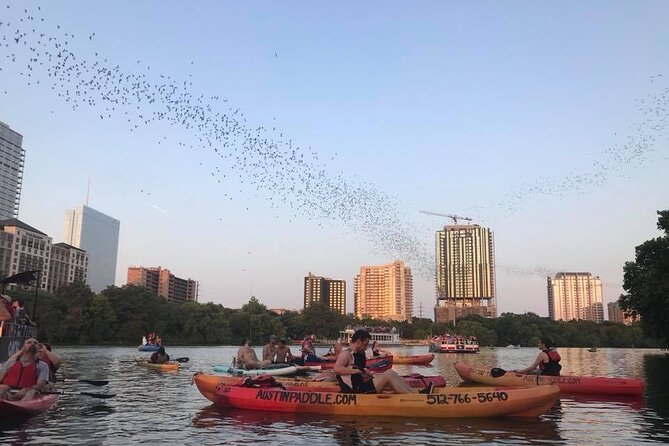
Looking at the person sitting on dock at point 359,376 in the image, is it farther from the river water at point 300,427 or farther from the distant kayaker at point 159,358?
the distant kayaker at point 159,358

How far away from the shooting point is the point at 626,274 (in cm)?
6191

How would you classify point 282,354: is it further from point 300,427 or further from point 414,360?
point 414,360

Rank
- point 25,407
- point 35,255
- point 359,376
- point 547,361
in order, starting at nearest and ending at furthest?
point 25,407
point 359,376
point 547,361
point 35,255

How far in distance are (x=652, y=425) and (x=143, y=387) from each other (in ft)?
67.8

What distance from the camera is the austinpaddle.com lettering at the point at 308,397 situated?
51.3 ft

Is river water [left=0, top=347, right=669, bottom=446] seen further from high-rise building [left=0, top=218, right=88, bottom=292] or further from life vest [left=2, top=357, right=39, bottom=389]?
high-rise building [left=0, top=218, right=88, bottom=292]

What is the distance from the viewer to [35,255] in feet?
575

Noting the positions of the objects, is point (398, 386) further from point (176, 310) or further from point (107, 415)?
point (176, 310)

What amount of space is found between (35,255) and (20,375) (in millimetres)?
183410

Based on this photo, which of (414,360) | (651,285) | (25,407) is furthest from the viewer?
(651,285)

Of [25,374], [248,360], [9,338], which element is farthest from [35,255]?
[25,374]

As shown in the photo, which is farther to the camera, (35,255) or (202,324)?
(35,255)

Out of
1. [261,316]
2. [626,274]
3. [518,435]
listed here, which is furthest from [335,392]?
[261,316]

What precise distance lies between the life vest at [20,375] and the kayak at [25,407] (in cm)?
52
